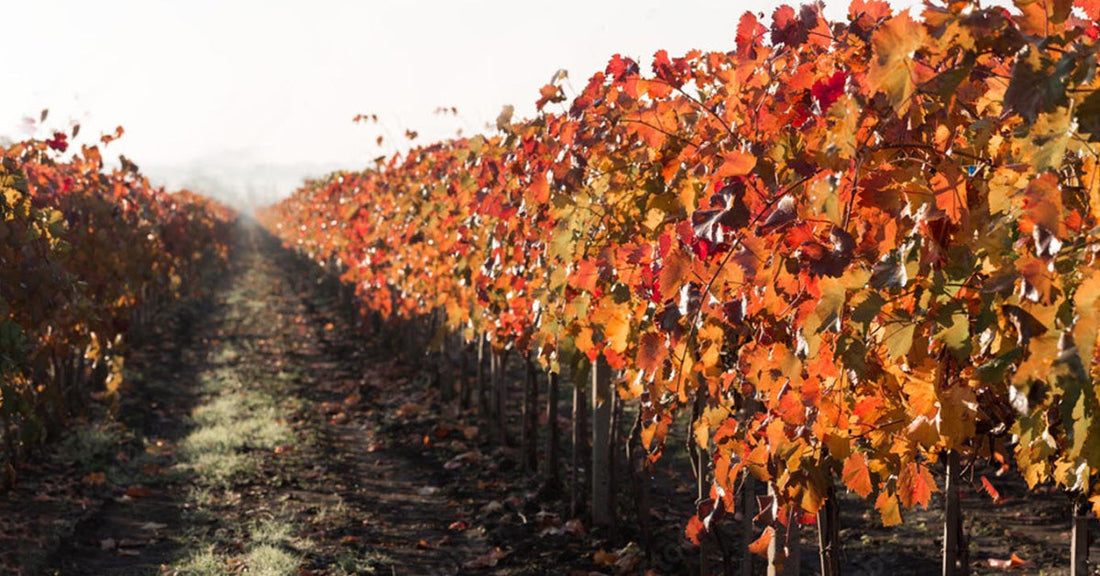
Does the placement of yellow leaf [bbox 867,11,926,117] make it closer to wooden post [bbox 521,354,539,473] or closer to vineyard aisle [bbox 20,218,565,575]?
vineyard aisle [bbox 20,218,565,575]

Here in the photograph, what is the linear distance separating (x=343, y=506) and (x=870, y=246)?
6114 millimetres

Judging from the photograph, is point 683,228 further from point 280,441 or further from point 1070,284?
point 280,441

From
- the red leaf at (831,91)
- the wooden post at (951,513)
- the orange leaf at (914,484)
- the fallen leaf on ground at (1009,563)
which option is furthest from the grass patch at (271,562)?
the red leaf at (831,91)

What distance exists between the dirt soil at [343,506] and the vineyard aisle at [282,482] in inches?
0.9

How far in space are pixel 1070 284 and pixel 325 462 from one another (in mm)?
7882

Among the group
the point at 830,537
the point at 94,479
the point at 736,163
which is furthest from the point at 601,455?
the point at 94,479

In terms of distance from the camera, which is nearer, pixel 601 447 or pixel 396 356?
pixel 601 447

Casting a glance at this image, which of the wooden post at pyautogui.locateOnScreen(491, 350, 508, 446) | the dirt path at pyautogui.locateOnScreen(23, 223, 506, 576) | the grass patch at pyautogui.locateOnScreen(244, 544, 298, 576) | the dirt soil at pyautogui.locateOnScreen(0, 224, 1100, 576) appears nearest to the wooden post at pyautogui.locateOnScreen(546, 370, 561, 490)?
the dirt soil at pyautogui.locateOnScreen(0, 224, 1100, 576)

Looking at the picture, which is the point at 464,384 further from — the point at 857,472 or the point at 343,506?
the point at 857,472

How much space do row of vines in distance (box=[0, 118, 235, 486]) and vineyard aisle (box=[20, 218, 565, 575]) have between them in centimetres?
90

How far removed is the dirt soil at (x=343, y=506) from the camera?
625cm

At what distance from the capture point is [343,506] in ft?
24.9

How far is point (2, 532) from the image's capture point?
6559mm

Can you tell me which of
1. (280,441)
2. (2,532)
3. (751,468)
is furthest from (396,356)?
(751,468)
